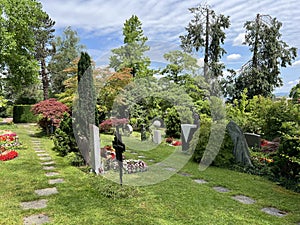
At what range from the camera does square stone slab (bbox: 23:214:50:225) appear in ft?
11.4

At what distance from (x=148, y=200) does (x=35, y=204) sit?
1.93 m

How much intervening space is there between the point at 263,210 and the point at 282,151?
7.39ft

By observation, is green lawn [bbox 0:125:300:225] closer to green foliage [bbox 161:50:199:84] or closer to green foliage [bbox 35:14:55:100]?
green foliage [bbox 161:50:199:84]

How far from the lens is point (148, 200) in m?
4.35

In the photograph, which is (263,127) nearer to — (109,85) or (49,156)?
(109,85)

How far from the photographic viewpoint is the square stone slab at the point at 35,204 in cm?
401

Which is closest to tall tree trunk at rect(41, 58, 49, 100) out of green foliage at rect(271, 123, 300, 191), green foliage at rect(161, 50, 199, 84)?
green foliage at rect(161, 50, 199, 84)

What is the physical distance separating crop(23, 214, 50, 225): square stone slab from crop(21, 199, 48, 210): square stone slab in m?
0.37

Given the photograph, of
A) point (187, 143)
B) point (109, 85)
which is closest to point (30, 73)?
point (109, 85)

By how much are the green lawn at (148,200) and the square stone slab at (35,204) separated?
0.08 meters

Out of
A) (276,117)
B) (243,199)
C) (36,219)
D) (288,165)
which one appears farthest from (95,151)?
(276,117)

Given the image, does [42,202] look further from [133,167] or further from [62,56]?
[62,56]

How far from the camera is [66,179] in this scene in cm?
560

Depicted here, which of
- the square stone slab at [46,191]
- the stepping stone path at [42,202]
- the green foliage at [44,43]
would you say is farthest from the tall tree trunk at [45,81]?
the square stone slab at [46,191]
